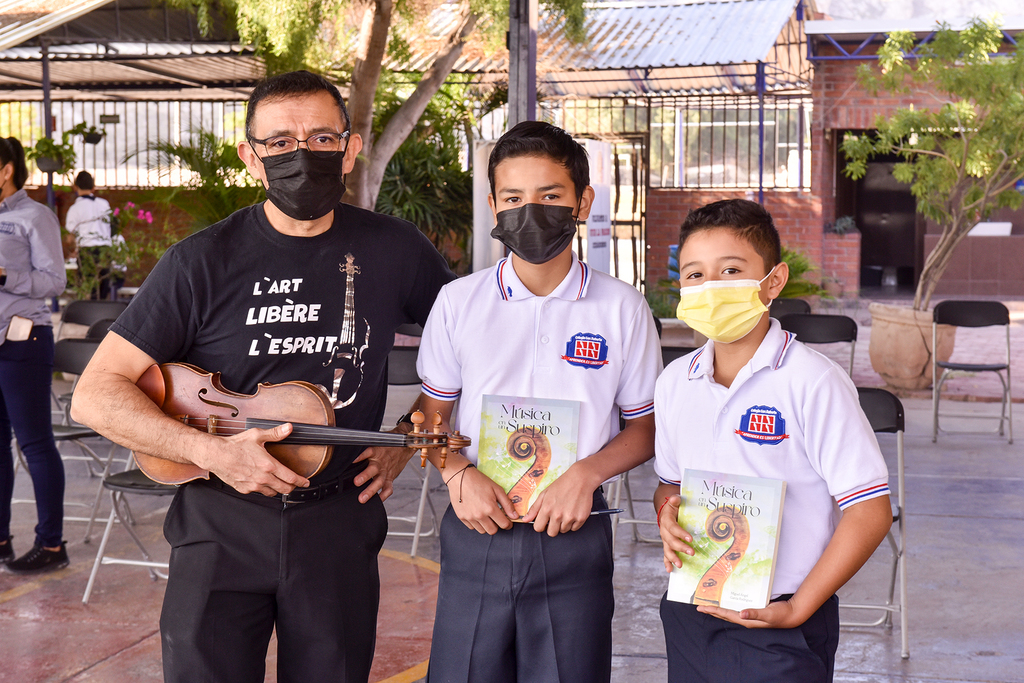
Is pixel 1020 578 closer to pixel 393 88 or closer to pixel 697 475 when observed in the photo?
pixel 697 475

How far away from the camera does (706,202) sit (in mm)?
14508

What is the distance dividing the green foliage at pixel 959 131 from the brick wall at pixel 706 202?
17.6ft

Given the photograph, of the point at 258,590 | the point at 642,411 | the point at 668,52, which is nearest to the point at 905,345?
the point at 668,52

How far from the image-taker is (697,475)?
1869mm

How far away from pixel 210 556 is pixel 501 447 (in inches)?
24.5

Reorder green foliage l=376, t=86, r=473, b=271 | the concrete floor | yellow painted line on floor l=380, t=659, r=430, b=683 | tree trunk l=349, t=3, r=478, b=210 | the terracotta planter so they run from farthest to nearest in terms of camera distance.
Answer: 1. green foliage l=376, t=86, r=473, b=271
2. tree trunk l=349, t=3, r=478, b=210
3. the terracotta planter
4. the concrete floor
5. yellow painted line on floor l=380, t=659, r=430, b=683

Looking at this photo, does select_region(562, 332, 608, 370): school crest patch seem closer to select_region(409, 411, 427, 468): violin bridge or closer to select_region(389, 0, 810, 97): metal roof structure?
select_region(409, 411, 427, 468): violin bridge

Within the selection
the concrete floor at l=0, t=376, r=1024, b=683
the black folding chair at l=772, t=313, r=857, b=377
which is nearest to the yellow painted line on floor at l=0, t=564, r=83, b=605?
the concrete floor at l=0, t=376, r=1024, b=683

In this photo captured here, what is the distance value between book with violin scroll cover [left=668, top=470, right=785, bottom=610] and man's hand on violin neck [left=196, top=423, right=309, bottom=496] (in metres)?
0.74

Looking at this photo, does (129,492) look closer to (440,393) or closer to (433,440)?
(440,393)

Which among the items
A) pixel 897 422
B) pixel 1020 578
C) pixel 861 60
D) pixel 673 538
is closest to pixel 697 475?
pixel 673 538

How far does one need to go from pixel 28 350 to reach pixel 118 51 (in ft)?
25.8

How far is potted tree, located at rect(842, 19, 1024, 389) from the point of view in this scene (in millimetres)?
8039

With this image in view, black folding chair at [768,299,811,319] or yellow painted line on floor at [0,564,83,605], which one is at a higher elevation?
black folding chair at [768,299,811,319]
